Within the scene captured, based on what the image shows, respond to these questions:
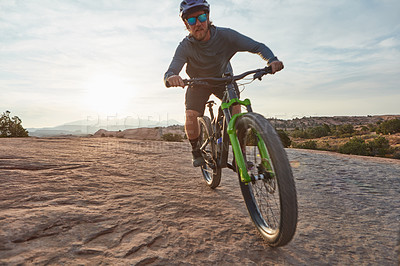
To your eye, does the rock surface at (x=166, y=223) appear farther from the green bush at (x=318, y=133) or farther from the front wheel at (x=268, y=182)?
the green bush at (x=318, y=133)

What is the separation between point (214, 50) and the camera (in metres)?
3.39

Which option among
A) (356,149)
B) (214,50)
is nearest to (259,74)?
(214,50)

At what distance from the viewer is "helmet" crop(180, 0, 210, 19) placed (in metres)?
3.02

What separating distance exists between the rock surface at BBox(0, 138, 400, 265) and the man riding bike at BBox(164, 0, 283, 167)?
3.90 ft

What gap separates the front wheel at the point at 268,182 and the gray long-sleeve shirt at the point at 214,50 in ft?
4.51

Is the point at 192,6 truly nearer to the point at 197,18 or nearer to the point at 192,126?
the point at 197,18

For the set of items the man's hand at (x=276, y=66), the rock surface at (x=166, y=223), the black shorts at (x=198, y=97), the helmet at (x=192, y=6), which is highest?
the helmet at (x=192, y=6)

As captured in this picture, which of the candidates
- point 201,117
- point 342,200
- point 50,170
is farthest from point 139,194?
point 342,200

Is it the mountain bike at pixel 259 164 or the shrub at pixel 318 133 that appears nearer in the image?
the mountain bike at pixel 259 164

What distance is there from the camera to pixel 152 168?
15.7 feet

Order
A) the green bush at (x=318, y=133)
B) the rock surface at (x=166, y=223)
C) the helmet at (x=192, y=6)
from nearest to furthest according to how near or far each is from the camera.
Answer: the rock surface at (x=166, y=223), the helmet at (x=192, y=6), the green bush at (x=318, y=133)

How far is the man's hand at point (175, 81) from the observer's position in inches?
103

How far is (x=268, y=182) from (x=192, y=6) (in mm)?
2293

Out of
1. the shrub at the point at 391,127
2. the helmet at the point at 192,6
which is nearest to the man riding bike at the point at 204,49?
the helmet at the point at 192,6
